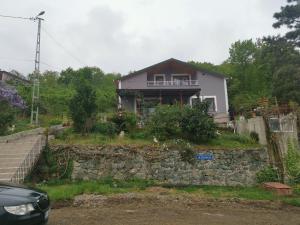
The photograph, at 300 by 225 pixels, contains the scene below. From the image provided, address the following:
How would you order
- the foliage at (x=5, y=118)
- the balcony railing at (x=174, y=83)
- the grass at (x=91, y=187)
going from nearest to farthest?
the grass at (x=91, y=187), the foliage at (x=5, y=118), the balcony railing at (x=174, y=83)

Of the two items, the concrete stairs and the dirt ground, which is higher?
the concrete stairs

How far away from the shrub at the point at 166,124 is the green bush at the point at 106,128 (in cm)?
180

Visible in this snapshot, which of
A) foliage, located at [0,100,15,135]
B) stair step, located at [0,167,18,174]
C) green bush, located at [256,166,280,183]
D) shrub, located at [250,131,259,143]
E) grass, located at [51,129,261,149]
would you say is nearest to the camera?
stair step, located at [0,167,18,174]

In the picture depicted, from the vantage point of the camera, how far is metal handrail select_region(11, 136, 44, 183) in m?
10.6

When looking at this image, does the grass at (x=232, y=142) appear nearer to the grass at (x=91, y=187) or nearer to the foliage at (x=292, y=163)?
the foliage at (x=292, y=163)

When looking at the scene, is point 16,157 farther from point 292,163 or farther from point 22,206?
point 292,163

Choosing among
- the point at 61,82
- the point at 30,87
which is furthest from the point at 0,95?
the point at 61,82

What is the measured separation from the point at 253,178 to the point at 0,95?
15081 mm

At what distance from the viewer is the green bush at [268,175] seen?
41.7 ft

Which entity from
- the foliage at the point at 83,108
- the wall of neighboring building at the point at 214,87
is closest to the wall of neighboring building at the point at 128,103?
the wall of neighboring building at the point at 214,87

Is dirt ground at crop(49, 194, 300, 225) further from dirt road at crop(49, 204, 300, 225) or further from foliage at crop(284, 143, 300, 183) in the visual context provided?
foliage at crop(284, 143, 300, 183)

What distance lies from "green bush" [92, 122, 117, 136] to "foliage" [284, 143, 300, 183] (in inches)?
324

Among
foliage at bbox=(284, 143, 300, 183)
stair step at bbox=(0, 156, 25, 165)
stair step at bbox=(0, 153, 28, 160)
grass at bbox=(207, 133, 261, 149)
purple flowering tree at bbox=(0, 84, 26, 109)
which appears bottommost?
foliage at bbox=(284, 143, 300, 183)

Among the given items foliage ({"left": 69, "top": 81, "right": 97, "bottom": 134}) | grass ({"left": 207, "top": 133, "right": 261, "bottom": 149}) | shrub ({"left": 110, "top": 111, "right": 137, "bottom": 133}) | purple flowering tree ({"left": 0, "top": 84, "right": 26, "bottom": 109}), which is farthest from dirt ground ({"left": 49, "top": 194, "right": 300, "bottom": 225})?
purple flowering tree ({"left": 0, "top": 84, "right": 26, "bottom": 109})
